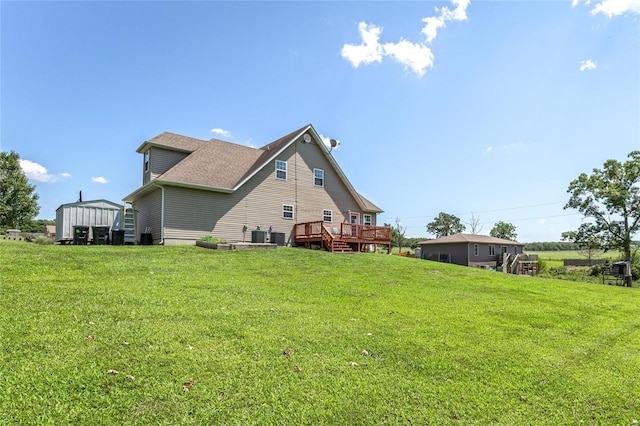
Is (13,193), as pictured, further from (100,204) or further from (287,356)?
(287,356)

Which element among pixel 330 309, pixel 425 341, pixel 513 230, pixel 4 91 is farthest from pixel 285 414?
pixel 513 230

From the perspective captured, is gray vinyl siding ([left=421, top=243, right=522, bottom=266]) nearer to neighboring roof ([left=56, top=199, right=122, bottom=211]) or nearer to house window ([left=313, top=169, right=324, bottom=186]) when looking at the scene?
house window ([left=313, top=169, right=324, bottom=186])

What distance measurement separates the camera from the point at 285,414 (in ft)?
9.20

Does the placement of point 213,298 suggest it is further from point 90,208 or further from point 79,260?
point 90,208

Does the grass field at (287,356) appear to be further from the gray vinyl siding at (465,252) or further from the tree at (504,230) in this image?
the tree at (504,230)

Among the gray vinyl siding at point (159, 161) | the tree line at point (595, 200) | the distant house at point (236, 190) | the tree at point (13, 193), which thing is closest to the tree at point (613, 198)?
the tree line at point (595, 200)

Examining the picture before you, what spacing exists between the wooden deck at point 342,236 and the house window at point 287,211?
757 mm

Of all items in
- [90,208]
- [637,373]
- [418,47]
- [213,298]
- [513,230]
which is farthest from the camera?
[513,230]

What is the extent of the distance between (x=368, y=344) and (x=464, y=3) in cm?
1324

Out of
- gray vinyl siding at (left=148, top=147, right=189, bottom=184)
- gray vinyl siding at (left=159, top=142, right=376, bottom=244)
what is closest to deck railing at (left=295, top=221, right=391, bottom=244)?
gray vinyl siding at (left=159, top=142, right=376, bottom=244)

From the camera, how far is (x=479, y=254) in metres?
37.2

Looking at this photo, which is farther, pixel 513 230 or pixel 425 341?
pixel 513 230

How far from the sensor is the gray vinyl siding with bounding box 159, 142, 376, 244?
1573 centimetres

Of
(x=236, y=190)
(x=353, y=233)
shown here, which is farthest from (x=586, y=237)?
(x=236, y=190)
